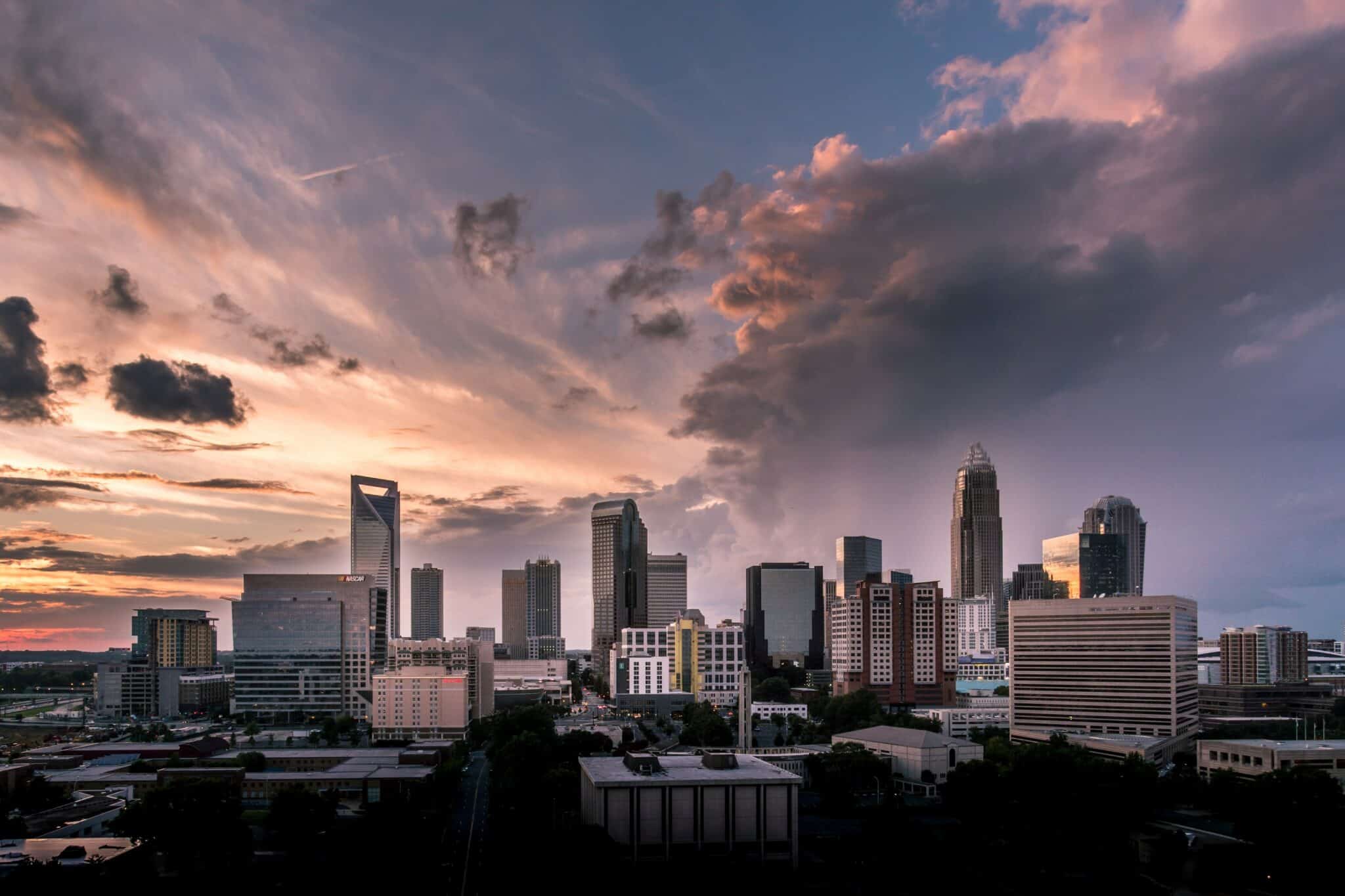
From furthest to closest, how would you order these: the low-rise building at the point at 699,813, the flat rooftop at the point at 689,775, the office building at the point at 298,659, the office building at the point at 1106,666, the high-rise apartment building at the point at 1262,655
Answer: the high-rise apartment building at the point at 1262,655 → the office building at the point at 298,659 → the office building at the point at 1106,666 → the flat rooftop at the point at 689,775 → the low-rise building at the point at 699,813

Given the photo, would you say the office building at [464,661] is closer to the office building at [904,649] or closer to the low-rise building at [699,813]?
the office building at [904,649]

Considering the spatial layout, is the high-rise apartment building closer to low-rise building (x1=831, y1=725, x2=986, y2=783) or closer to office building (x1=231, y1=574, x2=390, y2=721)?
low-rise building (x1=831, y1=725, x2=986, y2=783)

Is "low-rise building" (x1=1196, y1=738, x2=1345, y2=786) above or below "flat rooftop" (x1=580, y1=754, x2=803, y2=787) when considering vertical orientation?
below

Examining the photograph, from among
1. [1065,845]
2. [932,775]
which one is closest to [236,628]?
[932,775]

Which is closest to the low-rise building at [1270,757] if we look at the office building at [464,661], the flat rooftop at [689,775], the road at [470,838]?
the flat rooftop at [689,775]

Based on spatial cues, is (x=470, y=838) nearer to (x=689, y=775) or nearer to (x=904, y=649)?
(x=689, y=775)

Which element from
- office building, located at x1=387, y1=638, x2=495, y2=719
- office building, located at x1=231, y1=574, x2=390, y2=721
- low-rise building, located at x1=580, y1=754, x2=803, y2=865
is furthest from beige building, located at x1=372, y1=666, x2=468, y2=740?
low-rise building, located at x1=580, y1=754, x2=803, y2=865

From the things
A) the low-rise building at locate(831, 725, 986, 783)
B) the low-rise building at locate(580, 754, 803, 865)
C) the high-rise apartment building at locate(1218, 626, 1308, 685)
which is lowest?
the high-rise apartment building at locate(1218, 626, 1308, 685)
